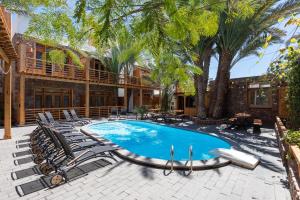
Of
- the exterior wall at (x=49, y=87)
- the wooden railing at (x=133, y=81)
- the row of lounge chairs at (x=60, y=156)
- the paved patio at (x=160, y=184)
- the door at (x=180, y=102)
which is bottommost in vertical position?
the paved patio at (x=160, y=184)

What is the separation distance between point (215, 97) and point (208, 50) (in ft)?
13.2

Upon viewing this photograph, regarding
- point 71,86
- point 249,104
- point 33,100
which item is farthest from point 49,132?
point 249,104

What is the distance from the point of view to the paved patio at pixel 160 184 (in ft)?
11.7

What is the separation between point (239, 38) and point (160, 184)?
40.8 ft

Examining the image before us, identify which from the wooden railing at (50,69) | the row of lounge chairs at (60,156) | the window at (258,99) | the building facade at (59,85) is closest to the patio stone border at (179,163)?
the row of lounge chairs at (60,156)

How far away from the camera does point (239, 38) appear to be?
12.9 m

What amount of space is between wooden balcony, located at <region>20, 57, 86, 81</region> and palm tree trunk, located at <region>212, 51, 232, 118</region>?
11.6 metres

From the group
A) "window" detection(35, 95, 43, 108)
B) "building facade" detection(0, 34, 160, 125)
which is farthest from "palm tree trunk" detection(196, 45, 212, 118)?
"window" detection(35, 95, 43, 108)

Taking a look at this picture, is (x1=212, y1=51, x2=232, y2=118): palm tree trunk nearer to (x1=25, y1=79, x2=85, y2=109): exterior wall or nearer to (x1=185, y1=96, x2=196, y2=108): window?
(x1=185, y1=96, x2=196, y2=108): window

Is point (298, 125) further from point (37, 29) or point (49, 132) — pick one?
point (37, 29)

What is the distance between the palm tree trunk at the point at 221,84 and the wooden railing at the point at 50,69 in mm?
11697

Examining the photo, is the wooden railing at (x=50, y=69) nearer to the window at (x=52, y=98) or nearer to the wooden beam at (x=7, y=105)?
the window at (x=52, y=98)

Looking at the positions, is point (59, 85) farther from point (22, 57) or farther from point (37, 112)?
point (22, 57)

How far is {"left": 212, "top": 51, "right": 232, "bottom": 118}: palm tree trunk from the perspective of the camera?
14289 mm
